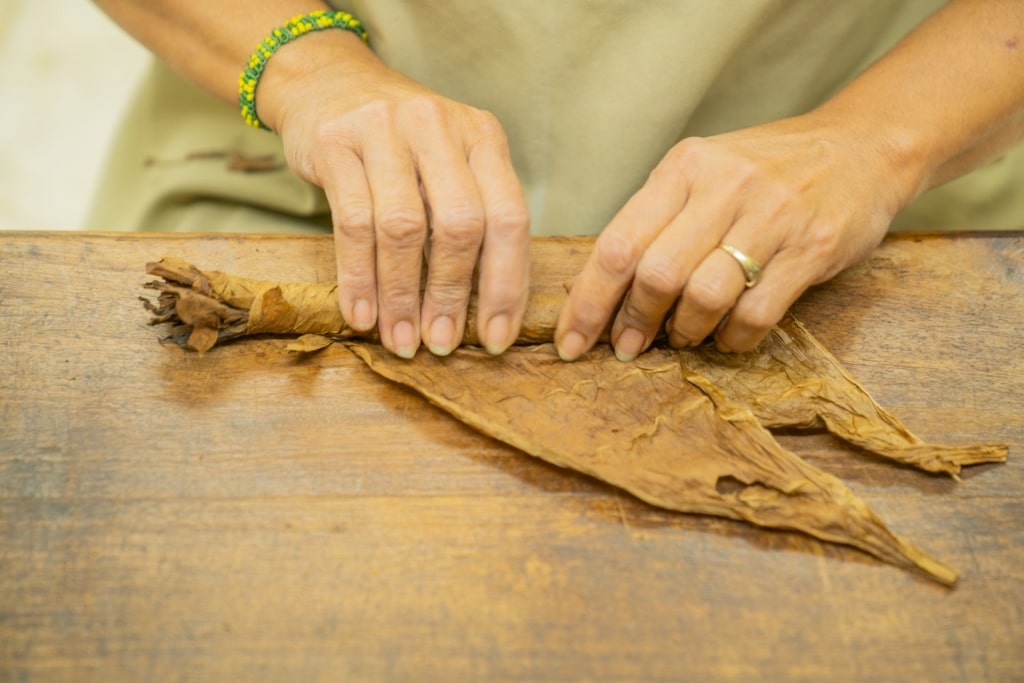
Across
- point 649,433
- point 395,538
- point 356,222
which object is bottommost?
point 395,538

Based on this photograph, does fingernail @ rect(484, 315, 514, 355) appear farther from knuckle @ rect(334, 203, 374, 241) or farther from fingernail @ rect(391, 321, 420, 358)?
knuckle @ rect(334, 203, 374, 241)

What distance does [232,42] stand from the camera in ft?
4.45

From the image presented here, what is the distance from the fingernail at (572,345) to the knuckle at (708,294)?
0.16 meters

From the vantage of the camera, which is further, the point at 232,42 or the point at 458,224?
the point at 232,42

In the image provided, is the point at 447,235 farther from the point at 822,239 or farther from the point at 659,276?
the point at 822,239

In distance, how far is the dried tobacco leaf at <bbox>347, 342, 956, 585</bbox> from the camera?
1.04m

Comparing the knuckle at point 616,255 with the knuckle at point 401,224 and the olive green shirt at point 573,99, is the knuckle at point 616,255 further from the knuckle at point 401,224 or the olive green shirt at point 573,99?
the olive green shirt at point 573,99

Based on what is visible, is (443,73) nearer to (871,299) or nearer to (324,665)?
(871,299)

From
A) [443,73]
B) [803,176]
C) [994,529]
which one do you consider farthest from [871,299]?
[443,73]

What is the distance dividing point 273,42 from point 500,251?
22.0 inches

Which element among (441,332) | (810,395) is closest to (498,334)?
(441,332)

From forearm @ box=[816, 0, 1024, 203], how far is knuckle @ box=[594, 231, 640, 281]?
0.42m

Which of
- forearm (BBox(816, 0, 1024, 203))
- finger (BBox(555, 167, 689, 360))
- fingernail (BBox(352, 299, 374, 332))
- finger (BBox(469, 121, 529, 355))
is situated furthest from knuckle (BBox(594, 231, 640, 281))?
forearm (BBox(816, 0, 1024, 203))

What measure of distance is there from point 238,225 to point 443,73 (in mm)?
469
